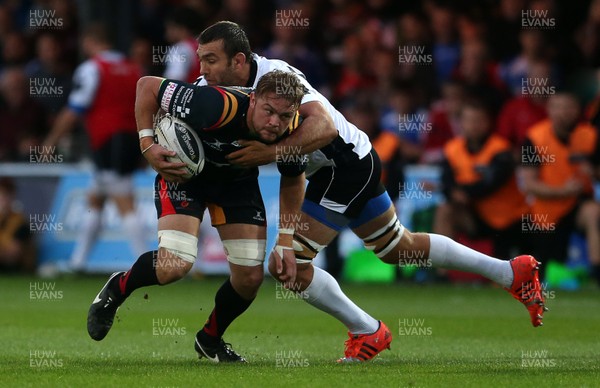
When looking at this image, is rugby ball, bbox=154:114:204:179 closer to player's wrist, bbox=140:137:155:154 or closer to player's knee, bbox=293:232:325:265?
player's wrist, bbox=140:137:155:154

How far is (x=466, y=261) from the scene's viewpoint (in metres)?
8.30

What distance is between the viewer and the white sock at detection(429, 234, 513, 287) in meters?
8.23

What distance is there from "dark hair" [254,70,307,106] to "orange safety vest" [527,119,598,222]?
672 centimetres

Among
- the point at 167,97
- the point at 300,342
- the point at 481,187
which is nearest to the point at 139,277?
the point at 167,97

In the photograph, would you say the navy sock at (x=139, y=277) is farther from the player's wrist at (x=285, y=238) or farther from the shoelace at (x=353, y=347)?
the shoelace at (x=353, y=347)

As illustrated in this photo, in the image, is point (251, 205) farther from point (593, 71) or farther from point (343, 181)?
point (593, 71)

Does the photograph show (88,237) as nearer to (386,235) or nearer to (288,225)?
(386,235)

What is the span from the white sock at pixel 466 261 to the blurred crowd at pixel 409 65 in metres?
4.75

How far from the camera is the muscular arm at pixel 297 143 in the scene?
23.9 feet

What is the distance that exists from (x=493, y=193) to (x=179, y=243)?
7163mm

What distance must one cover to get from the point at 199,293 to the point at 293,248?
17.7ft

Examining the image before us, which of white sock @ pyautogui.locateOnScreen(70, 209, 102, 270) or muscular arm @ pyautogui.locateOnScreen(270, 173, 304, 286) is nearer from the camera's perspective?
muscular arm @ pyautogui.locateOnScreen(270, 173, 304, 286)

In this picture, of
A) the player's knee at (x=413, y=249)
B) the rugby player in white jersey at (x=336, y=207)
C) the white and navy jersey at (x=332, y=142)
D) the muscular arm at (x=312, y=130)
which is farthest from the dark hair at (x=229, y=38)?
the player's knee at (x=413, y=249)

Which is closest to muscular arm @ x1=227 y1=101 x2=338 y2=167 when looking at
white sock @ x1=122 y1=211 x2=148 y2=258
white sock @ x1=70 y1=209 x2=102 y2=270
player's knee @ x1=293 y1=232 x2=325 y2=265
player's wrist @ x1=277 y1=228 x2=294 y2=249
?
player's wrist @ x1=277 y1=228 x2=294 y2=249
